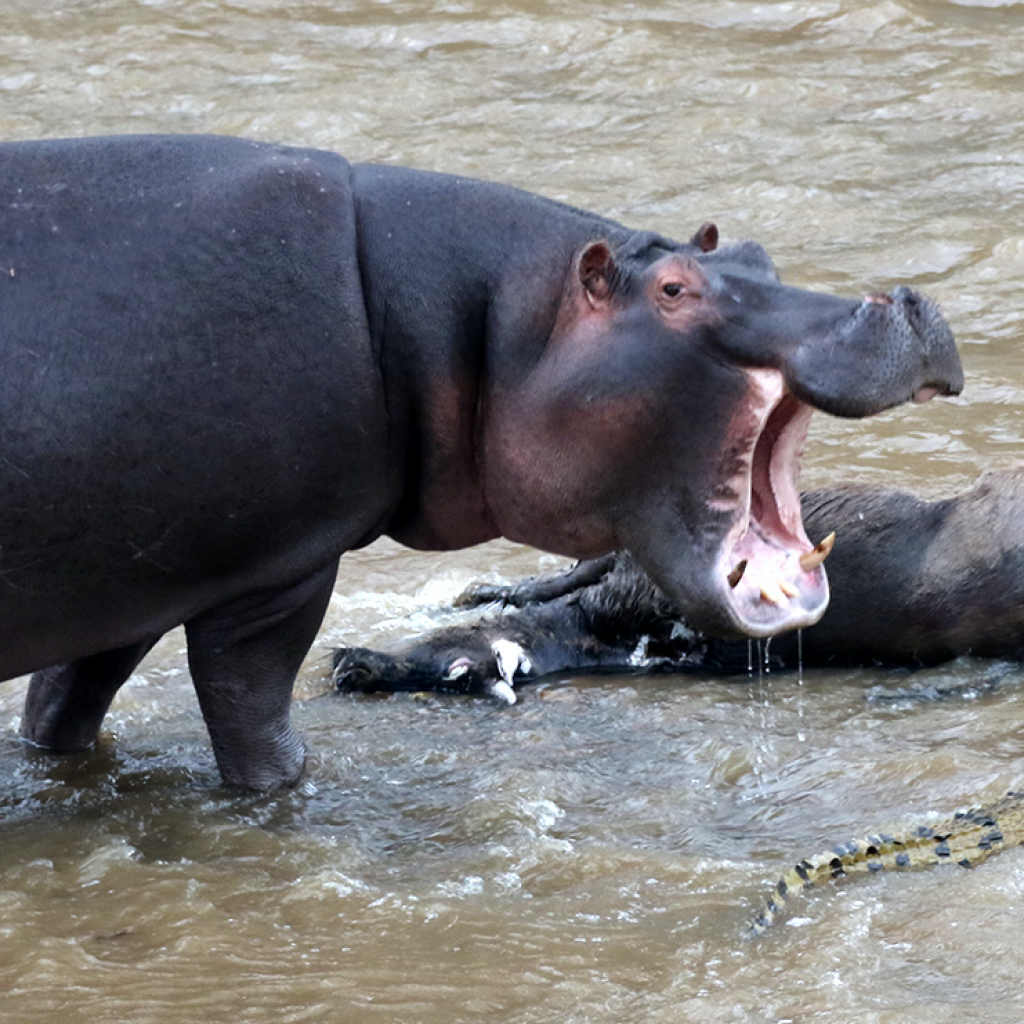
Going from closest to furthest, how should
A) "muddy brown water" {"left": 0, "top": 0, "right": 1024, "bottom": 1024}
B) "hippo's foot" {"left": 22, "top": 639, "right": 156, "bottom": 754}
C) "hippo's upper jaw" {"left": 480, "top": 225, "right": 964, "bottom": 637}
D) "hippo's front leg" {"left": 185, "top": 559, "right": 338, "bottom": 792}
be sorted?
"muddy brown water" {"left": 0, "top": 0, "right": 1024, "bottom": 1024} → "hippo's upper jaw" {"left": 480, "top": 225, "right": 964, "bottom": 637} → "hippo's front leg" {"left": 185, "top": 559, "right": 338, "bottom": 792} → "hippo's foot" {"left": 22, "top": 639, "right": 156, "bottom": 754}

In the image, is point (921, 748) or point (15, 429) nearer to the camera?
point (15, 429)

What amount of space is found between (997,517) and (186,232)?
2.66m

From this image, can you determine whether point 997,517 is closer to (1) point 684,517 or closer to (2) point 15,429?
(1) point 684,517

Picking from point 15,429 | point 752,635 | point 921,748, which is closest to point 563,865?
point 752,635

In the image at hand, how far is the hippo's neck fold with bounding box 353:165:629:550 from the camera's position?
3982 millimetres

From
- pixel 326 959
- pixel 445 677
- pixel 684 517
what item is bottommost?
pixel 445 677

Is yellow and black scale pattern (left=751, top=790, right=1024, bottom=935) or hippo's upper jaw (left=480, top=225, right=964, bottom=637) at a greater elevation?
hippo's upper jaw (left=480, top=225, right=964, bottom=637)

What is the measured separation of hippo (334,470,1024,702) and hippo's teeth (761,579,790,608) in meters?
1.29

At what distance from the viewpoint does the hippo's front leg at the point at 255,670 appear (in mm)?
4102

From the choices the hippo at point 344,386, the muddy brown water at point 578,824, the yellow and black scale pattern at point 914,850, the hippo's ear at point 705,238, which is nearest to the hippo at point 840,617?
the muddy brown water at point 578,824

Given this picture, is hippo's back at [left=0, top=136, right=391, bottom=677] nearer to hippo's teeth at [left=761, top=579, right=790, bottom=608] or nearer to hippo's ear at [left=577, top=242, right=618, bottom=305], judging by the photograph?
hippo's ear at [left=577, top=242, right=618, bottom=305]

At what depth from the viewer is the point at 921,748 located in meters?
4.43

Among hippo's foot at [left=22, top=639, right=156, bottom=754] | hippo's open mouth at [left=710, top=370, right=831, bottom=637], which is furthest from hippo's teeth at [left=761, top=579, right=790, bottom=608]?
hippo's foot at [left=22, top=639, right=156, bottom=754]

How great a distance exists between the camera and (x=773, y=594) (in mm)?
3953
